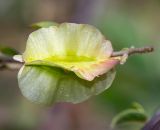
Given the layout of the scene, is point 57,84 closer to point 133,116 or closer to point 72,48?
point 72,48

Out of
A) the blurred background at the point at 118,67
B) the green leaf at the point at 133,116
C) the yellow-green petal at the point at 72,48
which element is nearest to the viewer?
the yellow-green petal at the point at 72,48

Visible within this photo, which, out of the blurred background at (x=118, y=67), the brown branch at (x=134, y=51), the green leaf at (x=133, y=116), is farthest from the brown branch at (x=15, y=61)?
the blurred background at (x=118, y=67)

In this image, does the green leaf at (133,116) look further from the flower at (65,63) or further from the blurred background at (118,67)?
the blurred background at (118,67)

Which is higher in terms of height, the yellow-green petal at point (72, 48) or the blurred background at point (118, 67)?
the yellow-green petal at point (72, 48)


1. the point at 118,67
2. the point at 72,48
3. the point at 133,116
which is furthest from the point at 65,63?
the point at 118,67

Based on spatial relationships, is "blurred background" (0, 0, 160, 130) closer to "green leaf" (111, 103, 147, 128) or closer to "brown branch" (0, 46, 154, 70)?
"green leaf" (111, 103, 147, 128)

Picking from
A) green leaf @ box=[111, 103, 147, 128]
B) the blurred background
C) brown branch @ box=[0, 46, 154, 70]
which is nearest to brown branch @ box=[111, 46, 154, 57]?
brown branch @ box=[0, 46, 154, 70]

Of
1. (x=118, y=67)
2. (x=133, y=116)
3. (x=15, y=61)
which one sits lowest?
(x=118, y=67)
